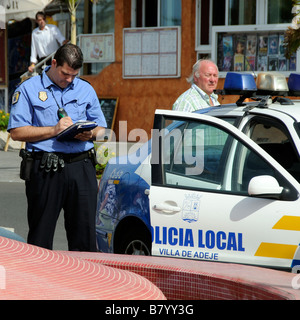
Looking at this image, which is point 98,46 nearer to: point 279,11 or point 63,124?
point 279,11

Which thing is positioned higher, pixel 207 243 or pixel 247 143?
pixel 247 143

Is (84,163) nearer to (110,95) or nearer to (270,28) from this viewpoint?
(270,28)

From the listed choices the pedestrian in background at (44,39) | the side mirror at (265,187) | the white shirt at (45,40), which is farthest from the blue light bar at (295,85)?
the white shirt at (45,40)

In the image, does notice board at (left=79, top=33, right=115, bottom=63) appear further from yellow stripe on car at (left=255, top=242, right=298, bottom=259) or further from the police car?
yellow stripe on car at (left=255, top=242, right=298, bottom=259)

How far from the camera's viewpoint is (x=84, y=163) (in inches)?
221

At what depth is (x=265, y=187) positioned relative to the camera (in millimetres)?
4840

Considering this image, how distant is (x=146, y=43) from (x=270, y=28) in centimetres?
335

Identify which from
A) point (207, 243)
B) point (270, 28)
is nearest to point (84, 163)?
point (207, 243)

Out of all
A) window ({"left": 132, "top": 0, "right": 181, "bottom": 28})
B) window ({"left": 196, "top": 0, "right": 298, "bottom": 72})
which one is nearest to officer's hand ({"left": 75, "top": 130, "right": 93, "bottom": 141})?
window ({"left": 196, "top": 0, "right": 298, "bottom": 72})

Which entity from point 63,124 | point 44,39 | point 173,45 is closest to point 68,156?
point 63,124

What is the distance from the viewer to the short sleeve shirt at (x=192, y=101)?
7.03 meters

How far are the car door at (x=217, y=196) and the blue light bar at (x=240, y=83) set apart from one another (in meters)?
0.57

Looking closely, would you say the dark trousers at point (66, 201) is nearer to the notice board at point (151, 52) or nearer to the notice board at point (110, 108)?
the notice board at point (151, 52)

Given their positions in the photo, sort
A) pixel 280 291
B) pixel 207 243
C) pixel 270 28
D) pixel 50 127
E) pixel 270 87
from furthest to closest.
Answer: pixel 270 28
pixel 270 87
pixel 50 127
pixel 207 243
pixel 280 291
